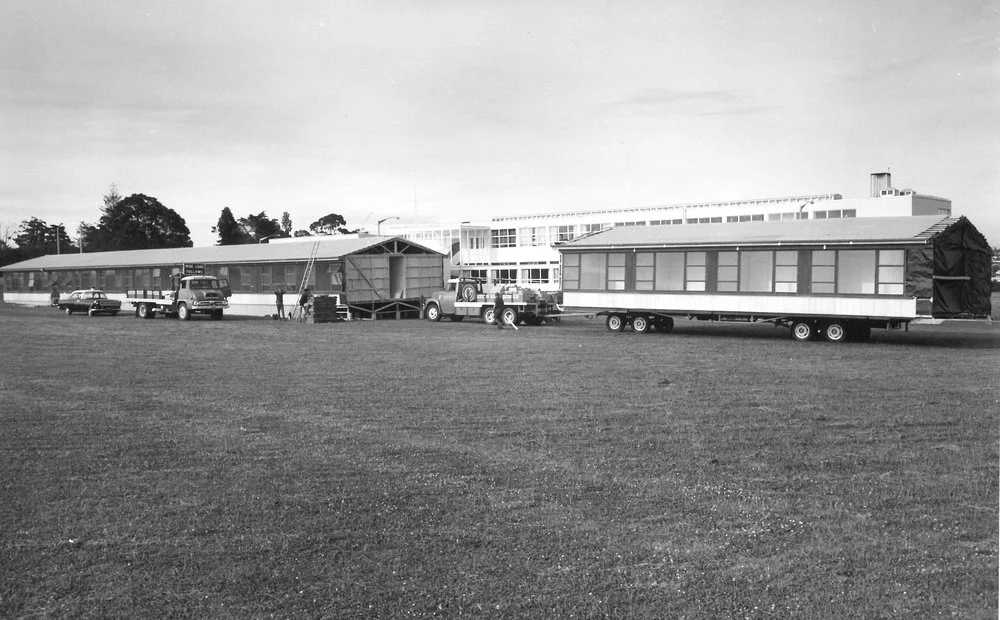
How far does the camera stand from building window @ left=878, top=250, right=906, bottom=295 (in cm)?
2442

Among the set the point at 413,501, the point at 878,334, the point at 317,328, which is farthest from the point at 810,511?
the point at 317,328

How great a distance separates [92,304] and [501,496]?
45266 millimetres

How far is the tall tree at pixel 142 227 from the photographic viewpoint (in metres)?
89.7

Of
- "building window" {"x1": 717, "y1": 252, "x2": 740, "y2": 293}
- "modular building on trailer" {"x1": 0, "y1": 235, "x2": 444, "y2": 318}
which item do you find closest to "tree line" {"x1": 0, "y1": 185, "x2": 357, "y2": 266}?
"modular building on trailer" {"x1": 0, "y1": 235, "x2": 444, "y2": 318}

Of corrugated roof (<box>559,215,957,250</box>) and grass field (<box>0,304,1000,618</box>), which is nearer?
grass field (<box>0,304,1000,618</box>)

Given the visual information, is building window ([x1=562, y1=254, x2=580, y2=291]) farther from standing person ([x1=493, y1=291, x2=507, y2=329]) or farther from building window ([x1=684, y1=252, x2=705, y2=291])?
building window ([x1=684, y1=252, x2=705, y2=291])

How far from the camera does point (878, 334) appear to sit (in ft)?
94.5

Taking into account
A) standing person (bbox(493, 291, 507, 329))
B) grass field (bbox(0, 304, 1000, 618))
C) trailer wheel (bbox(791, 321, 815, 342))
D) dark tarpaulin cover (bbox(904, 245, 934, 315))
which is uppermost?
dark tarpaulin cover (bbox(904, 245, 934, 315))

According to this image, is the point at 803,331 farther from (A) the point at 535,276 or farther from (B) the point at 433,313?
(A) the point at 535,276

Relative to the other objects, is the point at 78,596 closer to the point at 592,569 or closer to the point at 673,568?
the point at 592,569

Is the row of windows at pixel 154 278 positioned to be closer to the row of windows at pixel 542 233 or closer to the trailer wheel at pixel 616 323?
the trailer wheel at pixel 616 323

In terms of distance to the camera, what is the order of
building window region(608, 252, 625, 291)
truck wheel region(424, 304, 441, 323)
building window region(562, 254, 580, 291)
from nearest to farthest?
building window region(608, 252, 625, 291), building window region(562, 254, 580, 291), truck wheel region(424, 304, 441, 323)

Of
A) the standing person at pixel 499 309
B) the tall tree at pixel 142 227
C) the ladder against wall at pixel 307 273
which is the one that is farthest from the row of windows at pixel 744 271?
the tall tree at pixel 142 227

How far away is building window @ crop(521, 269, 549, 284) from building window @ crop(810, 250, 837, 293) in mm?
45229
